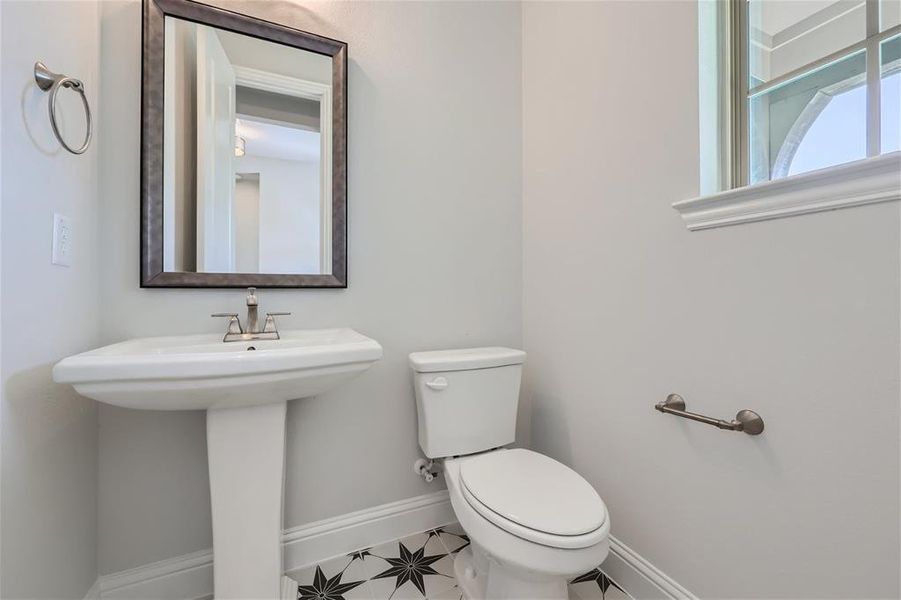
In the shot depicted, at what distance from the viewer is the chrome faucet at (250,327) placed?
1143mm

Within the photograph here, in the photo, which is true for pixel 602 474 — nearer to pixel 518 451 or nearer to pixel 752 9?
pixel 518 451

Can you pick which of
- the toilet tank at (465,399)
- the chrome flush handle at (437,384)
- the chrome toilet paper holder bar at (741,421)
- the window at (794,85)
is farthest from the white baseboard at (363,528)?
the window at (794,85)

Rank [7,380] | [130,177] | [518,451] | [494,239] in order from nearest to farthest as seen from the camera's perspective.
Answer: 1. [7,380]
2. [130,177]
3. [518,451]
4. [494,239]

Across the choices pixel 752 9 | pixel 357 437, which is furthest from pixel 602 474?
pixel 752 9

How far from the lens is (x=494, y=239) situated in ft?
5.35

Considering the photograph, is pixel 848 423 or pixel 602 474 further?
pixel 602 474

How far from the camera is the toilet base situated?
39.1 inches

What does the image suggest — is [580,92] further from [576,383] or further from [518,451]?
[518,451]

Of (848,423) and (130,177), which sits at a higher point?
(130,177)

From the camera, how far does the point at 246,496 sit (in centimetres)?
100

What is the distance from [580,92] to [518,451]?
133cm

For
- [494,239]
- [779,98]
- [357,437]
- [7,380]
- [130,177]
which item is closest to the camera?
[7,380]

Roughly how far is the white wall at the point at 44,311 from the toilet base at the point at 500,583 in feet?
3.41

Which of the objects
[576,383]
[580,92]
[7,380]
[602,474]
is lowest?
[602,474]
